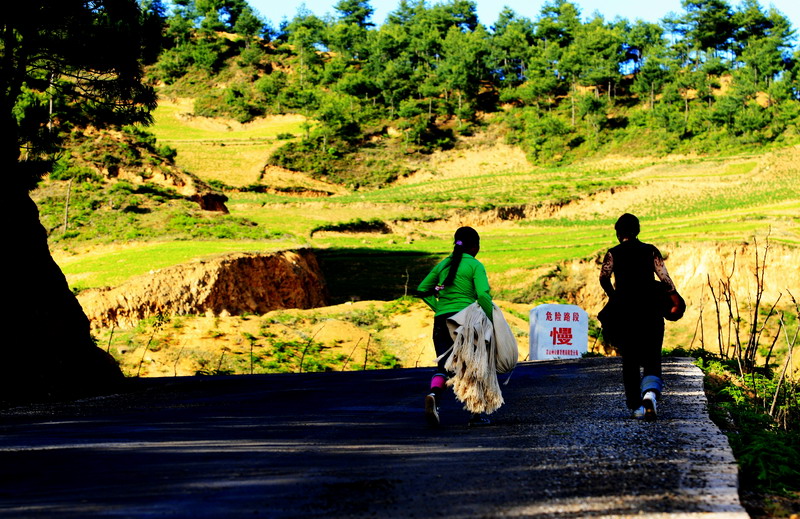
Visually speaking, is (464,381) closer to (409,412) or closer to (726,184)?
(409,412)

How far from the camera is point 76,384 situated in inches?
579

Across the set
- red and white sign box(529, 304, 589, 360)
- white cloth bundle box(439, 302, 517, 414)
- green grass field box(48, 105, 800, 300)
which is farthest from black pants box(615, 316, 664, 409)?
green grass field box(48, 105, 800, 300)

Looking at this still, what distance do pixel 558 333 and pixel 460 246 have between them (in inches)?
576

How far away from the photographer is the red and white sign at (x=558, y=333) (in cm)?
2283

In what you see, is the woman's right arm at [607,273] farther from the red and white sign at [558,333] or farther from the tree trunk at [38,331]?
the red and white sign at [558,333]

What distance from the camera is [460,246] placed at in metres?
9.01

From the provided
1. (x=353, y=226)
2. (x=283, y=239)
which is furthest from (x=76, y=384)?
(x=353, y=226)

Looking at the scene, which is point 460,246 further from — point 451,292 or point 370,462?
point 370,462

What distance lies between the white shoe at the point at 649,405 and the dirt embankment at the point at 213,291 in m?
25.1

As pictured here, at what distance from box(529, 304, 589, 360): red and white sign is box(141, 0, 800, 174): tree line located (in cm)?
8094

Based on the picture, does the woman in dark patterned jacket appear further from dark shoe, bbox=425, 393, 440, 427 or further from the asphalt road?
dark shoe, bbox=425, 393, 440, 427

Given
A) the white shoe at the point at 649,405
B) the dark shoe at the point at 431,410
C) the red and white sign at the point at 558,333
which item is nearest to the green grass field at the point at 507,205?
the red and white sign at the point at 558,333

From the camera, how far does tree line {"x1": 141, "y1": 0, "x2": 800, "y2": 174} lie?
108 meters

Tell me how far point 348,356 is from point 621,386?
16.3 metres
